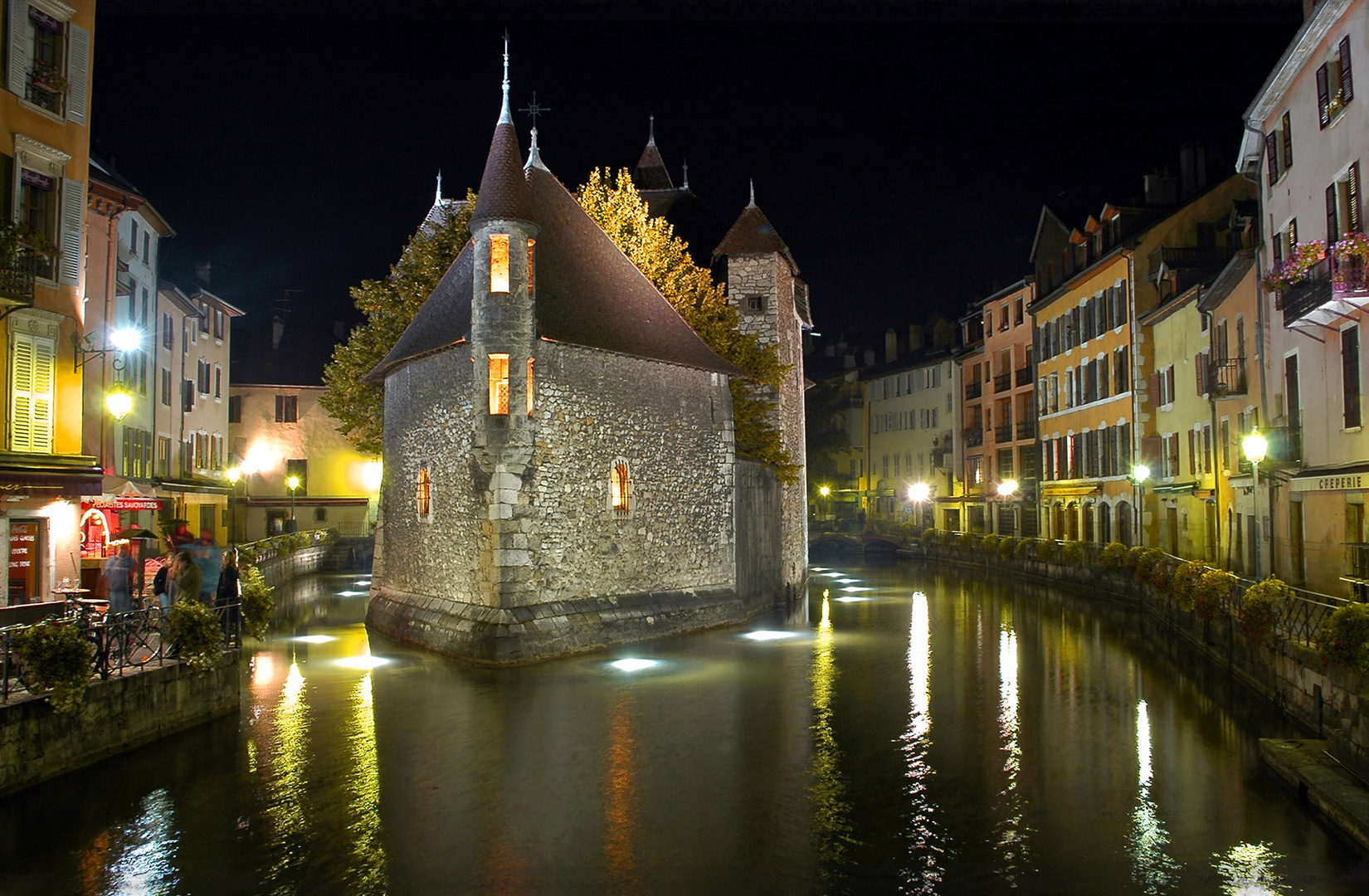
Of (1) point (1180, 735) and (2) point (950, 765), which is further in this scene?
(1) point (1180, 735)

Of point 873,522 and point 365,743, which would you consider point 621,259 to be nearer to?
point 365,743

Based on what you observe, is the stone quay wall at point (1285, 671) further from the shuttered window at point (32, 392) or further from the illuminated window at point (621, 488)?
the shuttered window at point (32, 392)

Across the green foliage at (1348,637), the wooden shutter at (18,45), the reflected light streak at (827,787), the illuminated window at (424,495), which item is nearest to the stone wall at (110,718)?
the illuminated window at (424,495)

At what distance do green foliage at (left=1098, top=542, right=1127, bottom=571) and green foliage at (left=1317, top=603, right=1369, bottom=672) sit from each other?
17562mm

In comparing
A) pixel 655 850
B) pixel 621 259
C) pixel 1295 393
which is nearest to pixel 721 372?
pixel 621 259

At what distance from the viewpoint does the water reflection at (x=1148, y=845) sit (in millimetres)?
8336

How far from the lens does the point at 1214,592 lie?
17797 mm

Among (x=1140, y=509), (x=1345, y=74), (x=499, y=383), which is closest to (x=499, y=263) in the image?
(x=499, y=383)

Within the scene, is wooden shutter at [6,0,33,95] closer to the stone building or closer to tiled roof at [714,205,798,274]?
the stone building

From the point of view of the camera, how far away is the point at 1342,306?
17.0m

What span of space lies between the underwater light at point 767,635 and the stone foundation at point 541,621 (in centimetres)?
111

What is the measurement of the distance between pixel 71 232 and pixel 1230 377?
24.4 meters

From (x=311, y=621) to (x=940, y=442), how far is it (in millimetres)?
36532

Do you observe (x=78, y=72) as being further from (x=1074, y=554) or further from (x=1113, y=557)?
(x=1074, y=554)
